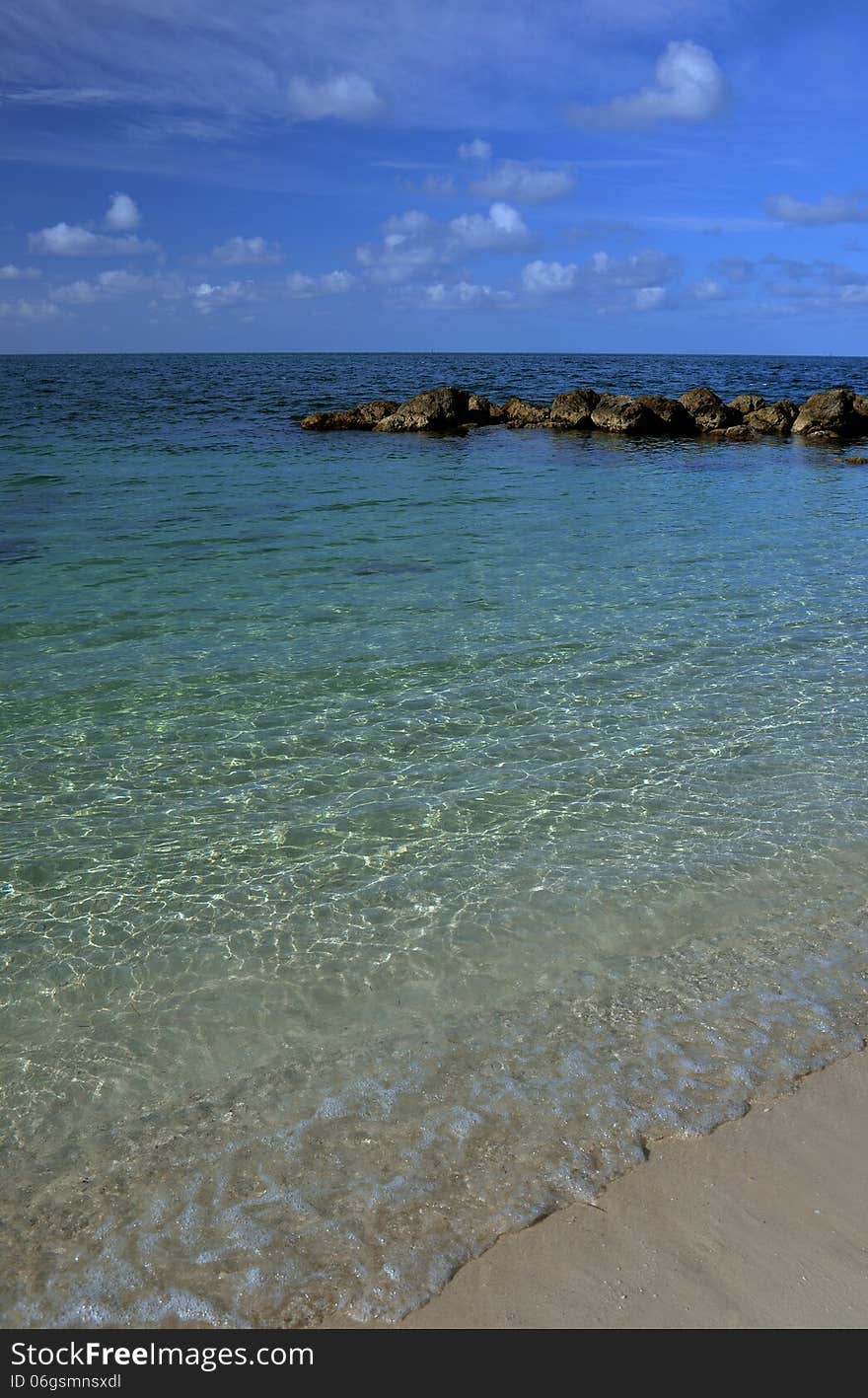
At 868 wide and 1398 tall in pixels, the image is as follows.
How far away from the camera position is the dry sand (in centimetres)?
315

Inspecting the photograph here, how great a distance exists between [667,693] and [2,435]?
95.4 ft

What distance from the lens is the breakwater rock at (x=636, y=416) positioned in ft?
113

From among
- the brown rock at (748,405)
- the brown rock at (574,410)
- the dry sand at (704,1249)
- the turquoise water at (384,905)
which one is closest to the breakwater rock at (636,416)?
the brown rock at (574,410)

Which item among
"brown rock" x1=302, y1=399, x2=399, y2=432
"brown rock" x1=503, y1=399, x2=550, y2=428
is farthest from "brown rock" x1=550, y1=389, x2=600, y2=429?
"brown rock" x1=302, y1=399, x2=399, y2=432

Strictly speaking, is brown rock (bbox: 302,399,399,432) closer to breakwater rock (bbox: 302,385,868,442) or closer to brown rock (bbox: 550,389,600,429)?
breakwater rock (bbox: 302,385,868,442)

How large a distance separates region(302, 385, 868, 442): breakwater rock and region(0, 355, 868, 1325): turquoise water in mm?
22795

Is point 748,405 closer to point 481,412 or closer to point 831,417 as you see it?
point 831,417

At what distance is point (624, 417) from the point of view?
34500 millimetres

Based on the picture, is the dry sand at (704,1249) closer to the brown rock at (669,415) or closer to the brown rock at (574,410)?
the brown rock at (669,415)

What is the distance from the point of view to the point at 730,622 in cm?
1134

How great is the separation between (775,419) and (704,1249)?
36762 millimetres
